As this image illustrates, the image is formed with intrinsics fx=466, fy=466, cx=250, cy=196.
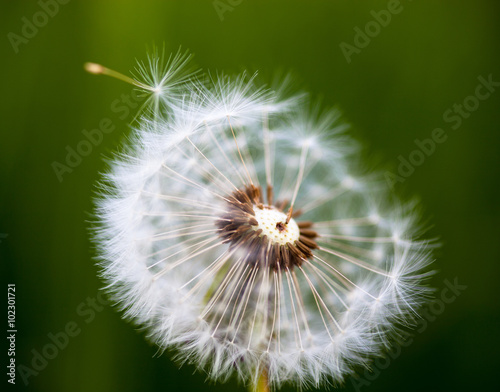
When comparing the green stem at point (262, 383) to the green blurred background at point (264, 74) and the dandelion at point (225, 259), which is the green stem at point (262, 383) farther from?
the green blurred background at point (264, 74)

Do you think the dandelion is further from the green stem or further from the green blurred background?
the green blurred background

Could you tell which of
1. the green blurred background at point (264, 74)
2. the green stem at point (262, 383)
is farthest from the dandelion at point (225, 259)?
the green blurred background at point (264, 74)

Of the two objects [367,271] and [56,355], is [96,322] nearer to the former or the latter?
[56,355]

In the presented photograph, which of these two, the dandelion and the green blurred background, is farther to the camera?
the green blurred background

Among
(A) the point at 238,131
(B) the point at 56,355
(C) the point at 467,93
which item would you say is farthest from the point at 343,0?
(B) the point at 56,355

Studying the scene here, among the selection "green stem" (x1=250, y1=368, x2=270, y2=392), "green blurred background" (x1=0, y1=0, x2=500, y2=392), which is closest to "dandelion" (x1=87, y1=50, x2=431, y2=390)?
"green stem" (x1=250, y1=368, x2=270, y2=392)

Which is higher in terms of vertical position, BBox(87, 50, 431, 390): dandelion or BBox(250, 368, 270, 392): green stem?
BBox(87, 50, 431, 390): dandelion
